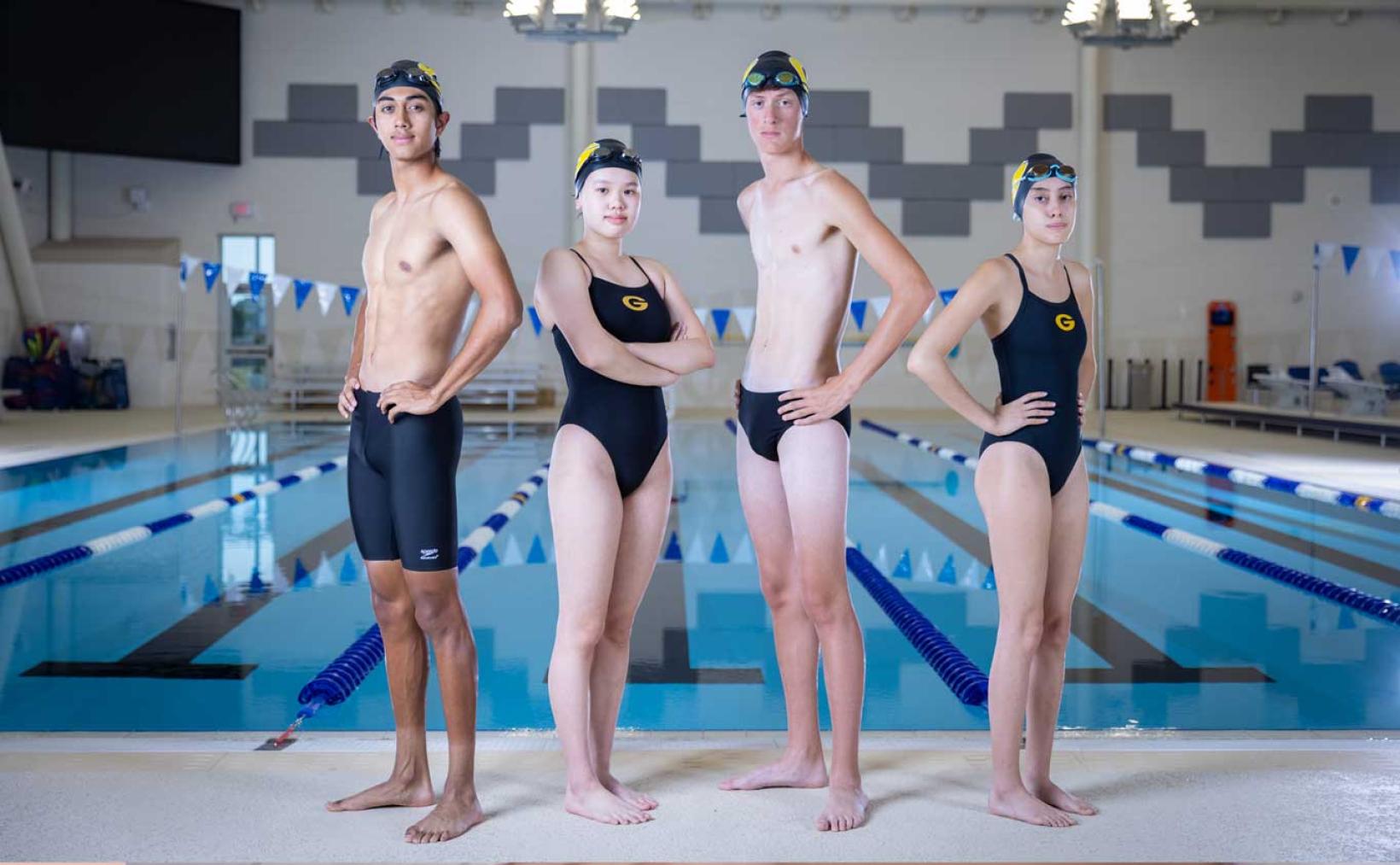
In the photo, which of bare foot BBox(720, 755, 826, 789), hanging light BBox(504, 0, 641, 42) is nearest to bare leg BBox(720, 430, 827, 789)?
bare foot BBox(720, 755, 826, 789)

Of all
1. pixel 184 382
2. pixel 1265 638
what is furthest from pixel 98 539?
pixel 184 382

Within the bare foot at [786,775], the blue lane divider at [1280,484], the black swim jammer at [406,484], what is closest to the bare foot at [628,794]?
the bare foot at [786,775]

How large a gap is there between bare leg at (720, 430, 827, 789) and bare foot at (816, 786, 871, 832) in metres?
0.22

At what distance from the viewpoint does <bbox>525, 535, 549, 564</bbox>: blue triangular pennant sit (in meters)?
7.13

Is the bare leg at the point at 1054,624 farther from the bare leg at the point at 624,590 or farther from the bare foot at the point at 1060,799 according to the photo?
the bare leg at the point at 624,590

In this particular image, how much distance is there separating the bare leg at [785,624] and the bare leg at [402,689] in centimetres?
70

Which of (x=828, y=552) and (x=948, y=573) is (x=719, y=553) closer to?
(x=948, y=573)

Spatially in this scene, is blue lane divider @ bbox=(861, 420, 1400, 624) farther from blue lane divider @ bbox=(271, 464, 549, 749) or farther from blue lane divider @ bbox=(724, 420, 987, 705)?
blue lane divider @ bbox=(271, 464, 549, 749)

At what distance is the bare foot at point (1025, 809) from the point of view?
2811mm

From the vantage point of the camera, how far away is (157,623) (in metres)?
5.47

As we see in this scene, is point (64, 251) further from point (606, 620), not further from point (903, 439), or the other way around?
point (606, 620)

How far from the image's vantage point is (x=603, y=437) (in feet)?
9.66

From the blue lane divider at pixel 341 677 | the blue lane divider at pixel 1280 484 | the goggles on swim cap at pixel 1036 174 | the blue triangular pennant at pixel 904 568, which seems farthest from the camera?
the blue lane divider at pixel 1280 484

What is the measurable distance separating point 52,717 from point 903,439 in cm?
1185
